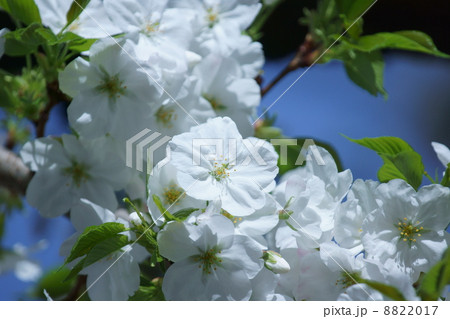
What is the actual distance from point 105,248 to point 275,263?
0.24m

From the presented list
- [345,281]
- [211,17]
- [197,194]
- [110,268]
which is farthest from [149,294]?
[211,17]

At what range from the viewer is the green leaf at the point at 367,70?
3.25 feet

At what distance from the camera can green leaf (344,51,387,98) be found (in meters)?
0.99

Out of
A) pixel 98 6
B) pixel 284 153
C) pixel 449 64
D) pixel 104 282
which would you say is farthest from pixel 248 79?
pixel 449 64

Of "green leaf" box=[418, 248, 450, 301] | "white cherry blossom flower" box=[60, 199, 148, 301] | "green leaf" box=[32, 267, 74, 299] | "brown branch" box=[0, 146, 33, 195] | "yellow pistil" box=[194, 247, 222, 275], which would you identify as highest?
"green leaf" box=[418, 248, 450, 301]

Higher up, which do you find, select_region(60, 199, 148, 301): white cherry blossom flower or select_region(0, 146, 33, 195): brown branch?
select_region(60, 199, 148, 301): white cherry blossom flower

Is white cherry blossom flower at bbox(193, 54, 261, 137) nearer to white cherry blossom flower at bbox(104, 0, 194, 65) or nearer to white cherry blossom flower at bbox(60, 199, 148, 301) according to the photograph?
white cherry blossom flower at bbox(104, 0, 194, 65)

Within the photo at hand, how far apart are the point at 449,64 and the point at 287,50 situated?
2.00ft

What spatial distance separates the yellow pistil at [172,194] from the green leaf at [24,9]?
35 centimetres

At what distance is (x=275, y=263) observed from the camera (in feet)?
2.39

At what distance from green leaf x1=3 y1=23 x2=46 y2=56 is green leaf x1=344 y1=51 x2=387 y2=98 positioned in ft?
1.85

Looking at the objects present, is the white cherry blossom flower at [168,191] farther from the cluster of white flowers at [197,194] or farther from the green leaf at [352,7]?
the green leaf at [352,7]

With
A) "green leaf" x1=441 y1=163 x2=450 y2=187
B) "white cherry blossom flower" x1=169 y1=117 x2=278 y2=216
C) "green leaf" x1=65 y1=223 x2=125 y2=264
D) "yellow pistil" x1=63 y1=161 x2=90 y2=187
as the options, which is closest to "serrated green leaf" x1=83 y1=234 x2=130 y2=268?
"green leaf" x1=65 y1=223 x2=125 y2=264

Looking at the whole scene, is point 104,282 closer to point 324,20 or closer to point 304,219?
point 304,219
